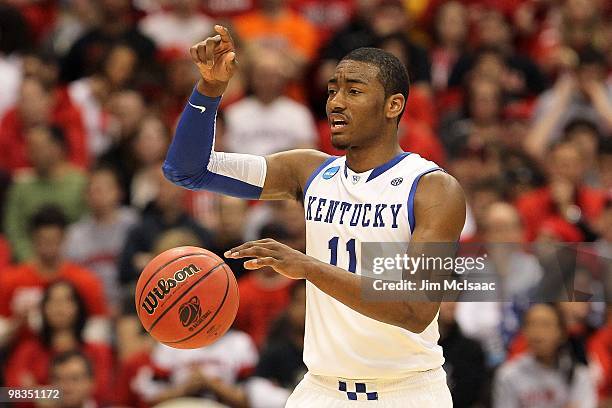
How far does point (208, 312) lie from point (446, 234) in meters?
1.19

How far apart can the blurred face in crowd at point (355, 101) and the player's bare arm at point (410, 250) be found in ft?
1.30

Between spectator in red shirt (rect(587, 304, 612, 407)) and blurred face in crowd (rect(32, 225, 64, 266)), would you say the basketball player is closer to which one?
spectator in red shirt (rect(587, 304, 612, 407))

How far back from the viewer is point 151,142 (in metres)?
10.8

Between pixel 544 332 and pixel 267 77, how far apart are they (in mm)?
4284

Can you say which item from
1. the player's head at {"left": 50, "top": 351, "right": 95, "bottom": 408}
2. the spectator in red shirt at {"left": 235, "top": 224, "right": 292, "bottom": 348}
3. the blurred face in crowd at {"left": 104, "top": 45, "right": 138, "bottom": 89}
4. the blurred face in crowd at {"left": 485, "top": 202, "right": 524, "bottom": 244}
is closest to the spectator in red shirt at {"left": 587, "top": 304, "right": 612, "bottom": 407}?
the blurred face in crowd at {"left": 485, "top": 202, "right": 524, "bottom": 244}

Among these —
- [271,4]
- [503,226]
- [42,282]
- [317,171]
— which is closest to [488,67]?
[271,4]

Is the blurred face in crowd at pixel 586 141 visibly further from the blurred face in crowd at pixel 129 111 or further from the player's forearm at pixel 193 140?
the player's forearm at pixel 193 140

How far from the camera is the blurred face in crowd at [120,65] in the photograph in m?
12.0

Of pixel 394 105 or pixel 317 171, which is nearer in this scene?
pixel 394 105

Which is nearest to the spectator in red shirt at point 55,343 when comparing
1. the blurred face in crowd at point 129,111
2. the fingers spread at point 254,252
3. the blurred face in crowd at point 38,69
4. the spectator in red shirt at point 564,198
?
the blurred face in crowd at point 129,111

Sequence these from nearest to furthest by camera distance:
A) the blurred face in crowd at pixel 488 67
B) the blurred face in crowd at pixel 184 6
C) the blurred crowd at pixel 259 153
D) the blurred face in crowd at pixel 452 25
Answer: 1. the blurred crowd at pixel 259 153
2. the blurred face in crowd at pixel 488 67
3. the blurred face in crowd at pixel 184 6
4. the blurred face in crowd at pixel 452 25

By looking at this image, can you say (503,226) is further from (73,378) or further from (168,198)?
(73,378)

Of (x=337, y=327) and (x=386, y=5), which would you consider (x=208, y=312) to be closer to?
(x=337, y=327)

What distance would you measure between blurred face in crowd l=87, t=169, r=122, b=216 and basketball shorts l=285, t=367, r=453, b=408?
5.19 m
